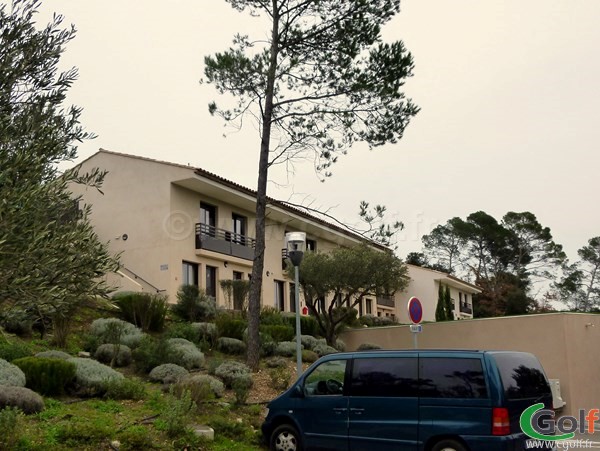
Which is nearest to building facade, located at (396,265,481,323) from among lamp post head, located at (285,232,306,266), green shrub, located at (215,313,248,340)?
green shrub, located at (215,313,248,340)

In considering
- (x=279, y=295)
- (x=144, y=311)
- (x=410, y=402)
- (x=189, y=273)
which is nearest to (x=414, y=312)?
(x=410, y=402)

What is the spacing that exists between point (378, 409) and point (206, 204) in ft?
74.2

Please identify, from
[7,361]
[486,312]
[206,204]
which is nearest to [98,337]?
[7,361]

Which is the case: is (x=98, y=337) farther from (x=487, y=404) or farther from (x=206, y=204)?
(x=206, y=204)

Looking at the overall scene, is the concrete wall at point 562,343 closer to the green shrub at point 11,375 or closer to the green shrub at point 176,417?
the green shrub at point 176,417

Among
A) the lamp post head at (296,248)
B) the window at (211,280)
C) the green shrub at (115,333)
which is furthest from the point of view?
the window at (211,280)

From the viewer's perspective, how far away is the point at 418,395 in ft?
31.9

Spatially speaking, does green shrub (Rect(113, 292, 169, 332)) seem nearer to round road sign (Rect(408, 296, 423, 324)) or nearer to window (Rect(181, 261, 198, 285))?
window (Rect(181, 261, 198, 285))

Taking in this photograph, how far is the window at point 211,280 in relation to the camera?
101ft

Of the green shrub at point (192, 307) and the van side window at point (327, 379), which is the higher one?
the green shrub at point (192, 307)

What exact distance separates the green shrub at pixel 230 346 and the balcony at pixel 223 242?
10.9 m

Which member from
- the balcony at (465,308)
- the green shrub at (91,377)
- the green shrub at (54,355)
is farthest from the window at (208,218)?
the balcony at (465,308)

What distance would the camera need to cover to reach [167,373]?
48.0 ft

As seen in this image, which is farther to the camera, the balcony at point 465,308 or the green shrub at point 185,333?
the balcony at point 465,308
